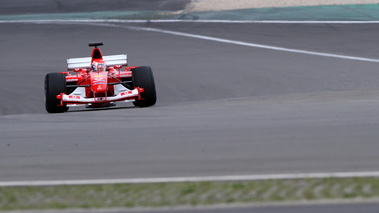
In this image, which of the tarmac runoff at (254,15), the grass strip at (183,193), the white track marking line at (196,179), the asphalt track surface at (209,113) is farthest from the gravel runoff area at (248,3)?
the grass strip at (183,193)

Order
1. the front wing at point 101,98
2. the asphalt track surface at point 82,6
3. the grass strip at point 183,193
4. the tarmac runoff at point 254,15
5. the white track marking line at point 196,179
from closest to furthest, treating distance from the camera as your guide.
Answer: the grass strip at point 183,193 < the white track marking line at point 196,179 < the front wing at point 101,98 < the tarmac runoff at point 254,15 < the asphalt track surface at point 82,6

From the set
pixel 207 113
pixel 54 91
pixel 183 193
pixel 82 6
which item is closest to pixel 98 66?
pixel 54 91

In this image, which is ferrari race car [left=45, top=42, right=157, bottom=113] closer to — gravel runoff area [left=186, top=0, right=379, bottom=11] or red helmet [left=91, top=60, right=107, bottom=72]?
red helmet [left=91, top=60, right=107, bottom=72]

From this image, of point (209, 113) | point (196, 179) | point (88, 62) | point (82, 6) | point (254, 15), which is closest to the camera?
point (196, 179)

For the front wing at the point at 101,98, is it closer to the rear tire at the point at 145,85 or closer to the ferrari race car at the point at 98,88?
the ferrari race car at the point at 98,88

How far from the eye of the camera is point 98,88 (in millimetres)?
12641

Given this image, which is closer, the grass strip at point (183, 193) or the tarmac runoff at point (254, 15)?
the grass strip at point (183, 193)

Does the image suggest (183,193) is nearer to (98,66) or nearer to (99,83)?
(99,83)

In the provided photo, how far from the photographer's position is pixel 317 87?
1589cm

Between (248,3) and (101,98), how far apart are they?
15.2 meters

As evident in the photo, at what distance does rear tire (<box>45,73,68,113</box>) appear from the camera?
1264cm

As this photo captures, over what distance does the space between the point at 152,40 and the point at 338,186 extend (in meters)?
18.5

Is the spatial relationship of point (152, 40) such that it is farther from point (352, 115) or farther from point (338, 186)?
point (338, 186)

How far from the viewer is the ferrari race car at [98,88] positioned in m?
12.6
